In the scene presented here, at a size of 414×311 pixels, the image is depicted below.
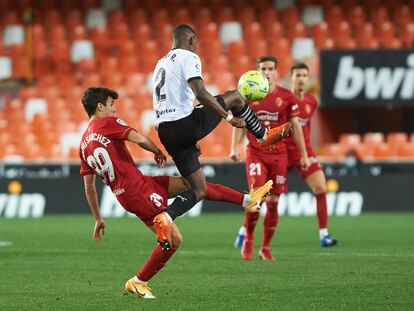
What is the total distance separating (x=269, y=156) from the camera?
1114 centimetres

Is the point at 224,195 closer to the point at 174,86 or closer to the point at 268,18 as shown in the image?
the point at 174,86

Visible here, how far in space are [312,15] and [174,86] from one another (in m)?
16.7

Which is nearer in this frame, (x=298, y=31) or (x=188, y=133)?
(x=188, y=133)

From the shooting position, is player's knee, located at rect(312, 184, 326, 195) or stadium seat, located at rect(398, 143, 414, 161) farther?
stadium seat, located at rect(398, 143, 414, 161)

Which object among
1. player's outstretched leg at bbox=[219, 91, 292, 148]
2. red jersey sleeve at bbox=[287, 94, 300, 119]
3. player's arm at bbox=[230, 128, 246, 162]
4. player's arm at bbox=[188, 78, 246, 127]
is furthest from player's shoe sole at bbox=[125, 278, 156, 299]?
red jersey sleeve at bbox=[287, 94, 300, 119]

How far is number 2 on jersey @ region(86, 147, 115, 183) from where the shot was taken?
8148mm

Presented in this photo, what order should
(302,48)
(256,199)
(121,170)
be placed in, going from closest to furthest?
(121,170), (256,199), (302,48)

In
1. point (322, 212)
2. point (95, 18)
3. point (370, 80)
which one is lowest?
point (322, 212)

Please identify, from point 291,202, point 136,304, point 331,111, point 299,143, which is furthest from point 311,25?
point 136,304

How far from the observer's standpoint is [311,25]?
24.5 meters

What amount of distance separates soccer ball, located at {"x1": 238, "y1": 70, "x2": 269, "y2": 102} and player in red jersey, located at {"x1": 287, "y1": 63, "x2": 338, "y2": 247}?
9.67 ft

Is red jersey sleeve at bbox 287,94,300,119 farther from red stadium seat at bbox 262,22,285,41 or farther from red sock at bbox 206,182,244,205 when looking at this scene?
red stadium seat at bbox 262,22,285,41

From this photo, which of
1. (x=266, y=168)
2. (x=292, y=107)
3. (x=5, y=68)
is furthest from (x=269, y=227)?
(x=5, y=68)

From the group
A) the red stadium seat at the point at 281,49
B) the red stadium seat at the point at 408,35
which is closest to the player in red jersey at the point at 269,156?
the red stadium seat at the point at 281,49
